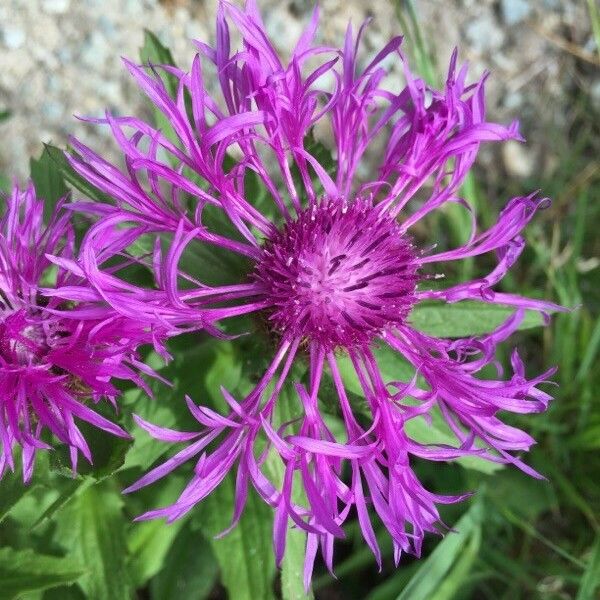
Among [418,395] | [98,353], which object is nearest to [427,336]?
[418,395]

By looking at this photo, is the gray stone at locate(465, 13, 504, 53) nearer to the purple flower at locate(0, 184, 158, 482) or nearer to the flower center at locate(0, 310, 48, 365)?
the purple flower at locate(0, 184, 158, 482)

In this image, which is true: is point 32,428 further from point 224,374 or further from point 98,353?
point 224,374

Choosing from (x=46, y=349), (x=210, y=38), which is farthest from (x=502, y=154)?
(x=46, y=349)

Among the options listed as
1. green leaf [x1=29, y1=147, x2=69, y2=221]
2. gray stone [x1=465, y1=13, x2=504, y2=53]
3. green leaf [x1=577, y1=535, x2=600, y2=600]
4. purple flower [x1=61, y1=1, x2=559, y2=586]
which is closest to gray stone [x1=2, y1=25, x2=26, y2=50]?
green leaf [x1=29, y1=147, x2=69, y2=221]

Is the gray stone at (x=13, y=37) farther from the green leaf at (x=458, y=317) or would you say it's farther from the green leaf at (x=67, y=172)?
the green leaf at (x=458, y=317)

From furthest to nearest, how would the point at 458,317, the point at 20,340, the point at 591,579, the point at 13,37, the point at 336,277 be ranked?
the point at 13,37
the point at 591,579
the point at 458,317
the point at 336,277
the point at 20,340

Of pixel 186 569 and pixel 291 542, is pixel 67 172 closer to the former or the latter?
pixel 291 542
